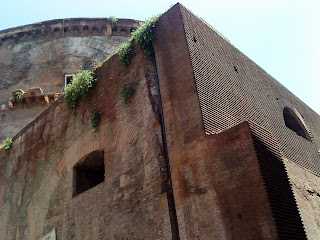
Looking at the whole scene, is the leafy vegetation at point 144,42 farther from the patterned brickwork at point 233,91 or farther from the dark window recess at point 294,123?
the dark window recess at point 294,123

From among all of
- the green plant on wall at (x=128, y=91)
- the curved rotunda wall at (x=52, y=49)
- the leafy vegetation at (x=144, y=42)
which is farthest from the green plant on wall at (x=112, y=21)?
the green plant on wall at (x=128, y=91)

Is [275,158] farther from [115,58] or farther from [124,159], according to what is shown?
[115,58]

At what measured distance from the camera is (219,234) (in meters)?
5.04

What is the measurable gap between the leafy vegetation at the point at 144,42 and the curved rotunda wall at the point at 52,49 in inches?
363

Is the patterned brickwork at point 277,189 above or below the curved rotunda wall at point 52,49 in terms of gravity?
below

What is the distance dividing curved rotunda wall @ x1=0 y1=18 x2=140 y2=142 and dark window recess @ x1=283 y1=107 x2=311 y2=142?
9.07 metres

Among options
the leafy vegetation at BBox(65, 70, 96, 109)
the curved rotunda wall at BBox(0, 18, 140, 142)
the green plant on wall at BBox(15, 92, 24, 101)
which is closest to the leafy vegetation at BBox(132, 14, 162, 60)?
the leafy vegetation at BBox(65, 70, 96, 109)

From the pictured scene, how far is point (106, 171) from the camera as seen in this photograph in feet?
23.6

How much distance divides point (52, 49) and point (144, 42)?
431 inches

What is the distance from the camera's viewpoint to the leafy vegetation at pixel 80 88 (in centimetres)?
856

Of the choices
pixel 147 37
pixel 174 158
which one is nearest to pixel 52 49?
pixel 147 37

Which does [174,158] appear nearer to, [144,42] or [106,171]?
[106,171]

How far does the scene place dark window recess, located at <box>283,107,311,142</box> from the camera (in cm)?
1010

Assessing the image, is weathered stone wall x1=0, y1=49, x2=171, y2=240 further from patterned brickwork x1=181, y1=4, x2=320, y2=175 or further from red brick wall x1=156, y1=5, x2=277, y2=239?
patterned brickwork x1=181, y1=4, x2=320, y2=175
